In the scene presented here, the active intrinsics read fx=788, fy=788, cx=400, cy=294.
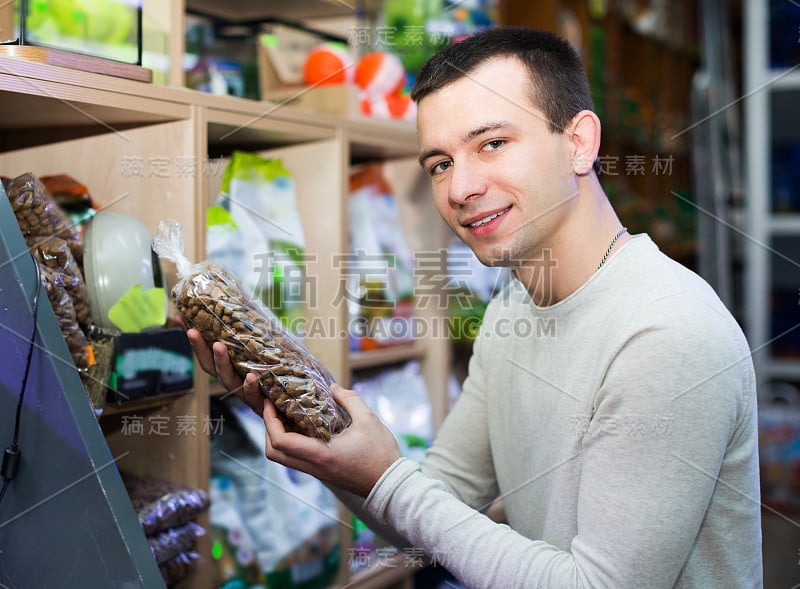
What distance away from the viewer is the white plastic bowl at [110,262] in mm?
1121

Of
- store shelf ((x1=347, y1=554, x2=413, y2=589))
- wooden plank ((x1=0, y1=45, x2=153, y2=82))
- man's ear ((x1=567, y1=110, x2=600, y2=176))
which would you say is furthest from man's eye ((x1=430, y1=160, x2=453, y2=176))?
store shelf ((x1=347, y1=554, x2=413, y2=589))

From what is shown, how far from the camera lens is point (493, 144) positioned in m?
1.06

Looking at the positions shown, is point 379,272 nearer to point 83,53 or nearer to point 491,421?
point 491,421

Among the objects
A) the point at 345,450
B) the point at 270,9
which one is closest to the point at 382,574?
the point at 345,450

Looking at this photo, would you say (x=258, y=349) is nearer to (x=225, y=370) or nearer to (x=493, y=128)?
(x=225, y=370)

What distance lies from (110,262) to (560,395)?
662 millimetres

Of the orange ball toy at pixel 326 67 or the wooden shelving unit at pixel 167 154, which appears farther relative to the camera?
the orange ball toy at pixel 326 67

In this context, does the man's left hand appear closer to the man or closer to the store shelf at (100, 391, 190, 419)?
the man

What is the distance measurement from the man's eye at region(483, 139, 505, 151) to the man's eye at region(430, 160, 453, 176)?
2.4 inches

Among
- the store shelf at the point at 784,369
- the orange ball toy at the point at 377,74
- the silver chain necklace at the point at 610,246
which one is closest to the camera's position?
the silver chain necklace at the point at 610,246

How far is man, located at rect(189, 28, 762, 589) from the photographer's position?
34.2 inches

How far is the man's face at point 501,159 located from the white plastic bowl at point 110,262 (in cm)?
45

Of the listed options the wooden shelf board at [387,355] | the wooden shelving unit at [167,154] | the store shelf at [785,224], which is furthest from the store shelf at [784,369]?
the wooden shelving unit at [167,154]

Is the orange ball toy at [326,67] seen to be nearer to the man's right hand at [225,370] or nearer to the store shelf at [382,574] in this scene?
the man's right hand at [225,370]
